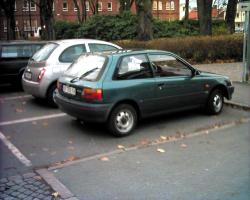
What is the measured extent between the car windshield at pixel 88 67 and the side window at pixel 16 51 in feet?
15.6

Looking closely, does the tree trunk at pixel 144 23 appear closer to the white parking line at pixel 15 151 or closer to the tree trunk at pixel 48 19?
the tree trunk at pixel 48 19

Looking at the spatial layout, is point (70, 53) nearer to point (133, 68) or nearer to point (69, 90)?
point (69, 90)

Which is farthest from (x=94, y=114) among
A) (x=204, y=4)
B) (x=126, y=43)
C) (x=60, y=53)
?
(x=204, y=4)

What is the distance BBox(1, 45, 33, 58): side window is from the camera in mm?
12797

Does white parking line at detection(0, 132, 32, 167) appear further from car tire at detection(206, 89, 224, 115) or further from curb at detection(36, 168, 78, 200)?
car tire at detection(206, 89, 224, 115)

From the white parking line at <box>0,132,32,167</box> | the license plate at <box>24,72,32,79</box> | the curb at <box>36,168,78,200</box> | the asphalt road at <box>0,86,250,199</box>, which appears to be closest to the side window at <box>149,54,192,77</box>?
the asphalt road at <box>0,86,250,199</box>

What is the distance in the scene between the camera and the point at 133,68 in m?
8.16

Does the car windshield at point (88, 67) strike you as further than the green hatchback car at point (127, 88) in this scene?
Yes

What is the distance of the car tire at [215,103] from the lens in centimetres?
946

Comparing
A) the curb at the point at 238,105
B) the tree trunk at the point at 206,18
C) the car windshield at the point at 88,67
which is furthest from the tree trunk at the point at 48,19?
the car windshield at the point at 88,67

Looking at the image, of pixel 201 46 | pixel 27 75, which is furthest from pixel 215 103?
pixel 201 46

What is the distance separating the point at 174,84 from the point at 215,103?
1.44 m

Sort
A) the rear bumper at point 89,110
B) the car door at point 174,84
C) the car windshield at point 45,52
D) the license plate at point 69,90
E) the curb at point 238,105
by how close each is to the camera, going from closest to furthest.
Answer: the rear bumper at point 89,110
the license plate at point 69,90
the car door at point 174,84
the curb at point 238,105
the car windshield at point 45,52

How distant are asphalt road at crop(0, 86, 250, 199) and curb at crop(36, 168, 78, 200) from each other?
0.11 m
